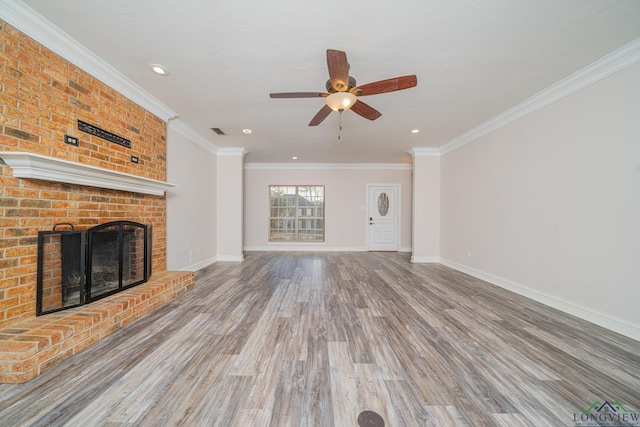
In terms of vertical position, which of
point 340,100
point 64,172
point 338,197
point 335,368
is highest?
point 340,100

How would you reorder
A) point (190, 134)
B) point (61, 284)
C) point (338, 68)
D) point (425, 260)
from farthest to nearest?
point (425, 260) → point (190, 134) → point (61, 284) → point (338, 68)

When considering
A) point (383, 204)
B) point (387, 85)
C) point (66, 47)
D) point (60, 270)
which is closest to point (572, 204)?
point (387, 85)

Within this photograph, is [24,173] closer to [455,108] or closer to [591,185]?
[455,108]

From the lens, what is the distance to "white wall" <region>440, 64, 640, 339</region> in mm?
2025

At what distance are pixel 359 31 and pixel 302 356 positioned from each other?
2553mm

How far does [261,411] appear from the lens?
1208 millimetres

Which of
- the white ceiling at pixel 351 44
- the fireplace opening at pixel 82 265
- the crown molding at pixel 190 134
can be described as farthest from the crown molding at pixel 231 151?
the fireplace opening at pixel 82 265

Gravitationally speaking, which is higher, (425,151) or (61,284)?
(425,151)

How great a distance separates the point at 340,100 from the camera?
2143 mm

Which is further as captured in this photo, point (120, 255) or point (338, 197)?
point (338, 197)

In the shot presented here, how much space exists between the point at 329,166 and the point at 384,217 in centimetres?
220

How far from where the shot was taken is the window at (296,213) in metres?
6.70

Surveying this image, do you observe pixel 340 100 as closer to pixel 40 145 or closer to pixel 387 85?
pixel 387 85

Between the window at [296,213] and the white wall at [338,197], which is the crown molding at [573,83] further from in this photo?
the window at [296,213]
